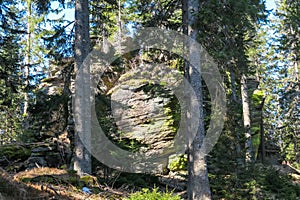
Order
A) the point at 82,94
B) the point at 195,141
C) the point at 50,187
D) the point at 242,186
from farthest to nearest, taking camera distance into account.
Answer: the point at 242,186
the point at 82,94
the point at 195,141
the point at 50,187

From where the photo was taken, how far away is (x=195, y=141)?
909 centimetres

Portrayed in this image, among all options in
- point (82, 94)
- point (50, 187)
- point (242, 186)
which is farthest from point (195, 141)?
point (50, 187)

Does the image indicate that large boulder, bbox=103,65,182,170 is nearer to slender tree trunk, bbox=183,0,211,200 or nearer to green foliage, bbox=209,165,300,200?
green foliage, bbox=209,165,300,200

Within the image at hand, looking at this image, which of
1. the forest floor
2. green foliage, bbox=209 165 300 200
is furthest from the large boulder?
the forest floor

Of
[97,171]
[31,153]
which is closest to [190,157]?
[97,171]

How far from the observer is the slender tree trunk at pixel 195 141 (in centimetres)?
881

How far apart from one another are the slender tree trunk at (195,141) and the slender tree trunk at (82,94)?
10.5ft

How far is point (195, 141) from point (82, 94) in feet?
12.7

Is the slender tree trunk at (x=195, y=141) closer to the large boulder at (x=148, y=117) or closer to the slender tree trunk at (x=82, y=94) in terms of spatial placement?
the slender tree trunk at (x=82, y=94)

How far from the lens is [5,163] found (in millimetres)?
11164

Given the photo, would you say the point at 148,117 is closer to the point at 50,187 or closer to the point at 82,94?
the point at 82,94

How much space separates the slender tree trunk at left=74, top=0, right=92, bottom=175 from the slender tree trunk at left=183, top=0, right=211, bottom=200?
10.5 feet

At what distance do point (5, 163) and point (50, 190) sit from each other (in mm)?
5770

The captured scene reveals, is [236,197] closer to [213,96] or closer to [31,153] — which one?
[213,96]
